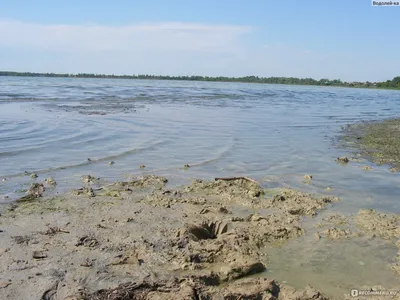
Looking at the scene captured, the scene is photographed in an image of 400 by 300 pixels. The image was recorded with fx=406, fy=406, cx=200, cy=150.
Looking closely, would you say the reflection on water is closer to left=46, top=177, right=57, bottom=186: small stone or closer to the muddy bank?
left=46, top=177, right=57, bottom=186: small stone

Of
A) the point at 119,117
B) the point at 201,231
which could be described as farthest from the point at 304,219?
the point at 119,117

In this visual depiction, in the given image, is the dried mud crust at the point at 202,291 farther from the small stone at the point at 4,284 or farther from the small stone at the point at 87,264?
the small stone at the point at 4,284

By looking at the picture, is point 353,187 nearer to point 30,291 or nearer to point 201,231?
point 201,231

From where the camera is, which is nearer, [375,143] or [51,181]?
[51,181]

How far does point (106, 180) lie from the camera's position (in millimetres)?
7531

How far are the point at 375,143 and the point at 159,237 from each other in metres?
9.76

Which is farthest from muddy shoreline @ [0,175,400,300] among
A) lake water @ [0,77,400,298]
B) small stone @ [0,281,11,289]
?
lake water @ [0,77,400,298]

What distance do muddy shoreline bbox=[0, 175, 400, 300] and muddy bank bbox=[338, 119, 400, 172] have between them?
4.11m

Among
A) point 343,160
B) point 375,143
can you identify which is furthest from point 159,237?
point 375,143

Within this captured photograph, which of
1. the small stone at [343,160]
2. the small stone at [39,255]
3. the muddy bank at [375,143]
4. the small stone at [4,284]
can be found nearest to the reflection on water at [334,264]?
the small stone at [39,255]

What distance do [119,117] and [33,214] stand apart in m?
12.9

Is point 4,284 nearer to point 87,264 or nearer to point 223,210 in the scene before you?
point 87,264

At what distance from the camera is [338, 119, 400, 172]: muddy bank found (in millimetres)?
10008

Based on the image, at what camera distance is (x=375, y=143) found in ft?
41.1
